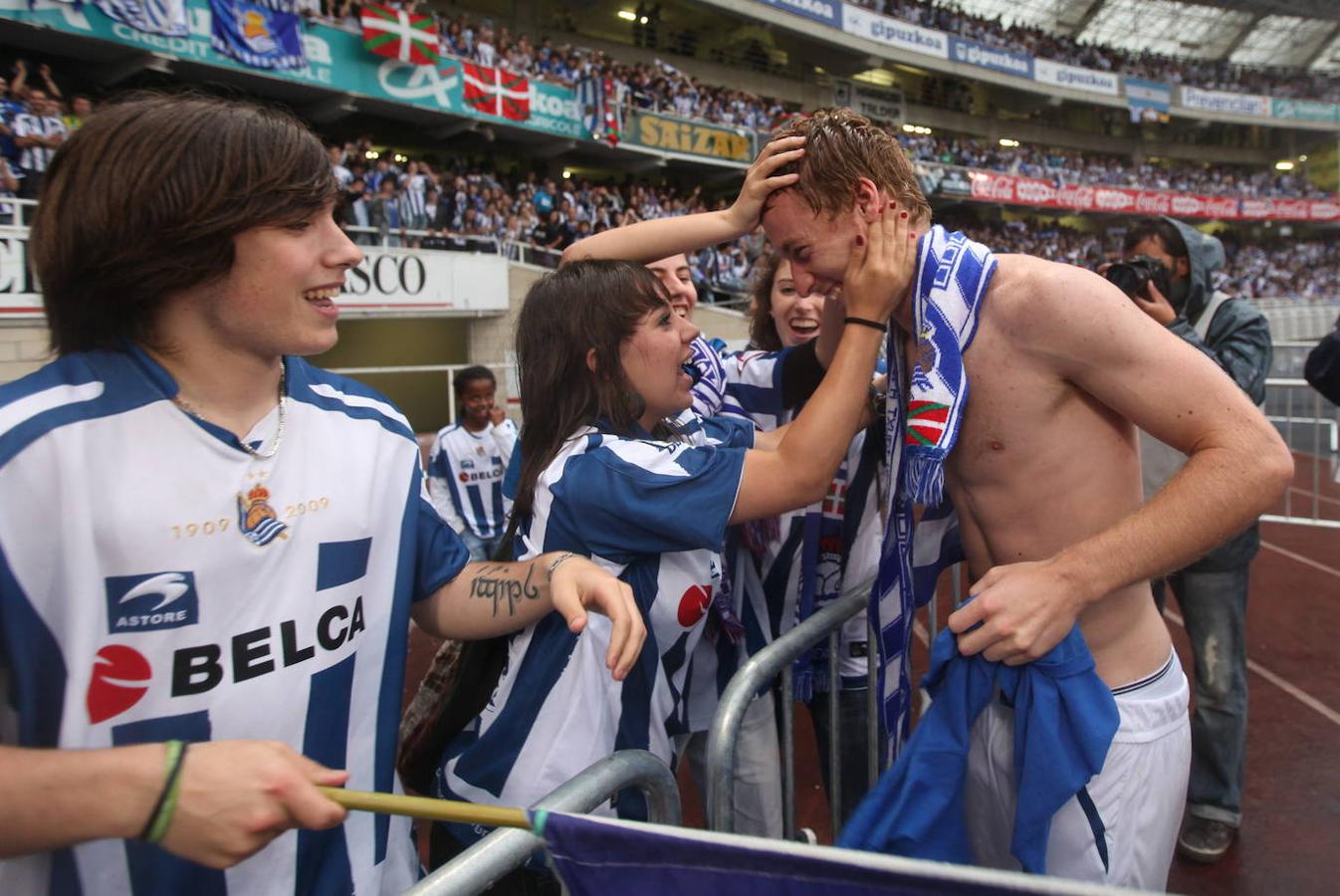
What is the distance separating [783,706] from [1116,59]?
44.8 m

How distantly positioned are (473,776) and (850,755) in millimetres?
1322

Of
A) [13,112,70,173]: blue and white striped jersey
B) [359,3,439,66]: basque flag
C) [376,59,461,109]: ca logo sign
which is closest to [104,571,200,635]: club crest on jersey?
[13,112,70,173]: blue and white striped jersey

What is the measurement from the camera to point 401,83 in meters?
16.2

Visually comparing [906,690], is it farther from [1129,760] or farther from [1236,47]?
[1236,47]

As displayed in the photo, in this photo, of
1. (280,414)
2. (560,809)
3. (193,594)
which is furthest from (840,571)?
(193,594)

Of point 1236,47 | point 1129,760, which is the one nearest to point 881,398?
point 1129,760

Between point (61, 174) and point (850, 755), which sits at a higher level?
point (61, 174)

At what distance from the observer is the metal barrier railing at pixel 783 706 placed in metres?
1.57

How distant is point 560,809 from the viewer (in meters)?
1.16

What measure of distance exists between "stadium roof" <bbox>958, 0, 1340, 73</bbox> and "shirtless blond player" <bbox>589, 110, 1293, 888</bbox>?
40.3 metres

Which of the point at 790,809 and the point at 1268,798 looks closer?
the point at 790,809

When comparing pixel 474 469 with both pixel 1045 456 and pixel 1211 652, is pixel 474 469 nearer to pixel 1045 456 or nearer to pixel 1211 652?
pixel 1211 652

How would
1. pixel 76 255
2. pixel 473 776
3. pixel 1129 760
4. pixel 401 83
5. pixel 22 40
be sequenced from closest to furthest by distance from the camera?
pixel 76 255, pixel 1129 760, pixel 473 776, pixel 22 40, pixel 401 83

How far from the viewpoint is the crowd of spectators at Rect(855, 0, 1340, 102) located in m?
31.7
